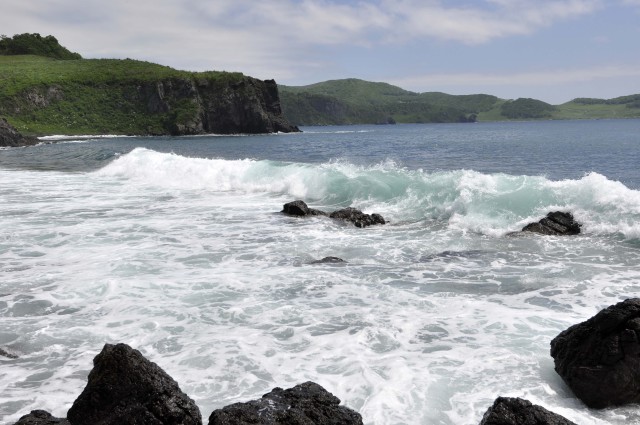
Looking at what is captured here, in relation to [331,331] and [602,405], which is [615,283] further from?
[331,331]

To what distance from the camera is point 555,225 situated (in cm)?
1583

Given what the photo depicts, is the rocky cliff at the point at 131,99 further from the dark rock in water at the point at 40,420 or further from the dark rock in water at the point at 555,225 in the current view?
the dark rock in water at the point at 40,420

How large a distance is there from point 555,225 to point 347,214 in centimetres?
630

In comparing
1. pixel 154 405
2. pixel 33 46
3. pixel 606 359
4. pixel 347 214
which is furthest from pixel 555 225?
pixel 33 46

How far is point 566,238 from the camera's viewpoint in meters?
15.2

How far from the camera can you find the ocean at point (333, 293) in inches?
267

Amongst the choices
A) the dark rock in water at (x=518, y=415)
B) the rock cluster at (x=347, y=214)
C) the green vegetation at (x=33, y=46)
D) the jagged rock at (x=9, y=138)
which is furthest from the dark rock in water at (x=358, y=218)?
the green vegetation at (x=33, y=46)

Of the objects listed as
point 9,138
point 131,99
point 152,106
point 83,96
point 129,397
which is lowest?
point 129,397

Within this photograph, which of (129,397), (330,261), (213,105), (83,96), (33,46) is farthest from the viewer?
(33,46)

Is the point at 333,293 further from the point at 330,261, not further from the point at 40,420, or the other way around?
the point at 40,420

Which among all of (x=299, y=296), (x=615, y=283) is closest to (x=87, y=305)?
(x=299, y=296)

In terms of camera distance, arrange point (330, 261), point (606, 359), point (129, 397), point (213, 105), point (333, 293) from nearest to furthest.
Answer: point (129, 397) < point (606, 359) < point (333, 293) < point (330, 261) < point (213, 105)

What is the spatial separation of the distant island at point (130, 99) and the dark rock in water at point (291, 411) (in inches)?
4182

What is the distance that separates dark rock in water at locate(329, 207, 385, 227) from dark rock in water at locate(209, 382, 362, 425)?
11885 millimetres
